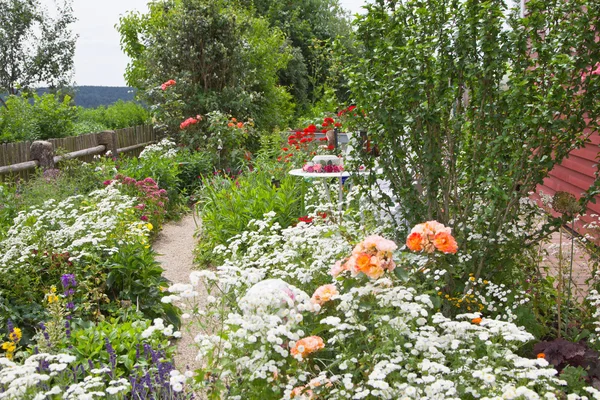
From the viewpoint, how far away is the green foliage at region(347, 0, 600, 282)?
3.20m

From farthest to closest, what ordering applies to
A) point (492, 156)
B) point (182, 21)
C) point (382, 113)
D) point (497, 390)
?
point (182, 21) → point (382, 113) → point (492, 156) → point (497, 390)

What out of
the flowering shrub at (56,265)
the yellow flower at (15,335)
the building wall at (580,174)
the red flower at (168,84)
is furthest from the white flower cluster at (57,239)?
the red flower at (168,84)

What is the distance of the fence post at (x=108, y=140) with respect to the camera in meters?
9.98

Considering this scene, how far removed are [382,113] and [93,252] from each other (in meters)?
2.33

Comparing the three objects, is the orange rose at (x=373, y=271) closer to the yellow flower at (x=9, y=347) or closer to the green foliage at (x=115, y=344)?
the green foliage at (x=115, y=344)

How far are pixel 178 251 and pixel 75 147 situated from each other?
3.83 metres

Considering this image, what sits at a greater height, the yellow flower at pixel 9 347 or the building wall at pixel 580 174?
the building wall at pixel 580 174

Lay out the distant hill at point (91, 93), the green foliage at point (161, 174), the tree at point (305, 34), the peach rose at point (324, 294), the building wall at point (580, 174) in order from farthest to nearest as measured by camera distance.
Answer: the distant hill at point (91, 93)
the tree at point (305, 34)
the green foliage at point (161, 174)
the building wall at point (580, 174)
the peach rose at point (324, 294)

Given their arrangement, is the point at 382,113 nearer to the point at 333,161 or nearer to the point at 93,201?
the point at 333,161

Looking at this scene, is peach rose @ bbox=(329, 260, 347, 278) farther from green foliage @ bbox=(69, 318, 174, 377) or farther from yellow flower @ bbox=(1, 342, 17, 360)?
yellow flower @ bbox=(1, 342, 17, 360)

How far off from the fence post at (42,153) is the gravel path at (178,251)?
1.93 metres

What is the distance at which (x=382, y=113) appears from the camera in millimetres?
3559

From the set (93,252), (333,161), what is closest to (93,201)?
(93,252)

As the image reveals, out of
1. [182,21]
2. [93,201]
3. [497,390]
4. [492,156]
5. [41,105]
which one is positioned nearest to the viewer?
[497,390]
